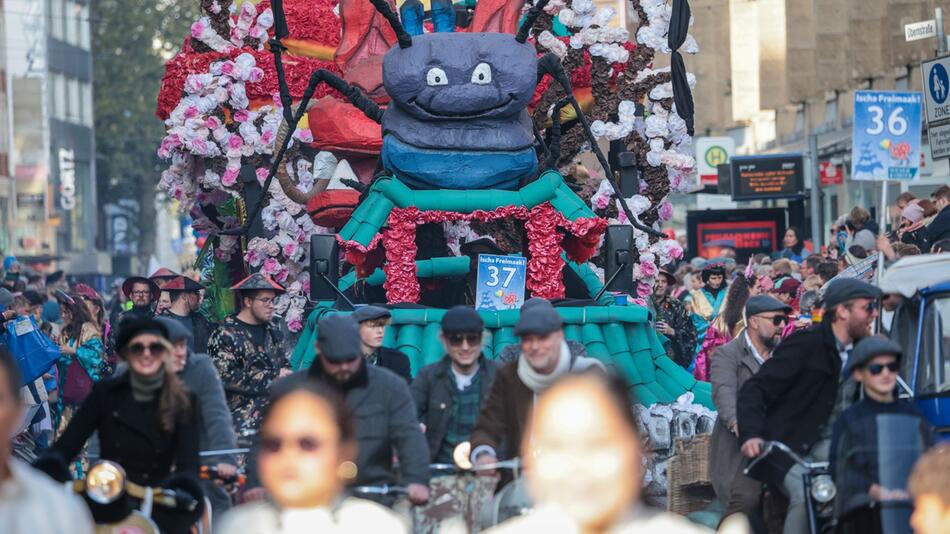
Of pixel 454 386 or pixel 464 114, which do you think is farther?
pixel 464 114

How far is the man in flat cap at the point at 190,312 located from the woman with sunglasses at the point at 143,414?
6.36 metres

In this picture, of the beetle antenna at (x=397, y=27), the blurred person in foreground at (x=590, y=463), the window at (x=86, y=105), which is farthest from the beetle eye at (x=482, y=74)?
the window at (x=86, y=105)

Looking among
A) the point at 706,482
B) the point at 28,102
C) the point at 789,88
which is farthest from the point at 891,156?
the point at 28,102

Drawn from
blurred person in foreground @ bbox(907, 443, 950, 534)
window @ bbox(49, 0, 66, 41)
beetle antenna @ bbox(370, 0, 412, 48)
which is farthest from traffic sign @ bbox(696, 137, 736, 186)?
window @ bbox(49, 0, 66, 41)

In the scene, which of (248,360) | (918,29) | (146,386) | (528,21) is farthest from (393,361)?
(918,29)

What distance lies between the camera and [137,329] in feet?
32.0

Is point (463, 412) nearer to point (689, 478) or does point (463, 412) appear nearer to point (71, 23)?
point (689, 478)

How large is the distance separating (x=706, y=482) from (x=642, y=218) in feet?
24.9

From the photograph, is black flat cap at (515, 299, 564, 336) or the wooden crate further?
the wooden crate

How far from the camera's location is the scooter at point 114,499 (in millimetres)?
9008

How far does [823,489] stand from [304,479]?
3777mm

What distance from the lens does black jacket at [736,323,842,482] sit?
11047 millimetres

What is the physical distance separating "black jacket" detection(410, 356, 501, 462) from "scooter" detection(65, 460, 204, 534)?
2.03 meters

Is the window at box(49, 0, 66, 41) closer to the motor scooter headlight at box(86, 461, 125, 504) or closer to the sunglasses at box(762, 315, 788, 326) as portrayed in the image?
the sunglasses at box(762, 315, 788, 326)
